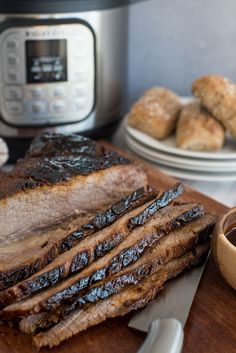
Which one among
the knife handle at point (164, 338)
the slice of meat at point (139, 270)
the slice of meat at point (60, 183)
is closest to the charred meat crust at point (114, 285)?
the slice of meat at point (139, 270)

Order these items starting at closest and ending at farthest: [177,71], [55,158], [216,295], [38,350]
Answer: [38,350]
[216,295]
[55,158]
[177,71]

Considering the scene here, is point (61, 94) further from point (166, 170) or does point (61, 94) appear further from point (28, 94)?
point (166, 170)

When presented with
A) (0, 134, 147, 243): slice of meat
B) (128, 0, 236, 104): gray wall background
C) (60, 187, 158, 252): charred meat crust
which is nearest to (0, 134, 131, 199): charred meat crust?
(0, 134, 147, 243): slice of meat

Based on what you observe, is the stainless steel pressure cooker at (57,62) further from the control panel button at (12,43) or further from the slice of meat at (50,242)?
the slice of meat at (50,242)

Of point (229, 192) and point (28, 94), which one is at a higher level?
point (28, 94)

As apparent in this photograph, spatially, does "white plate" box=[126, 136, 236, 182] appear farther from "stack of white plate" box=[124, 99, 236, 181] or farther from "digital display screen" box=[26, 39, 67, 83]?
"digital display screen" box=[26, 39, 67, 83]

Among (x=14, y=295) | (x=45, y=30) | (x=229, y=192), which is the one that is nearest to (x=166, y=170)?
(x=229, y=192)
